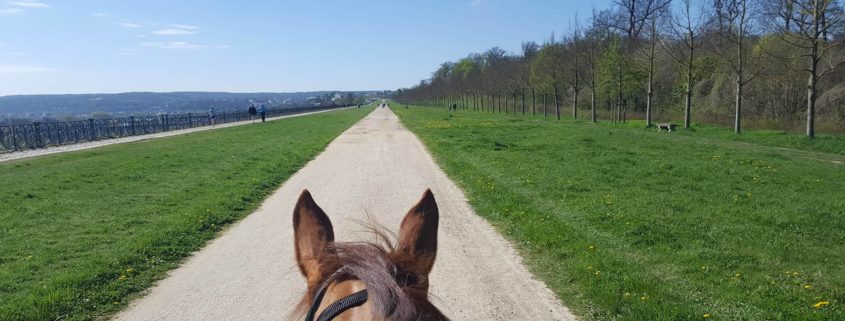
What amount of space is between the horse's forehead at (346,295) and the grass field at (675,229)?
150 inches

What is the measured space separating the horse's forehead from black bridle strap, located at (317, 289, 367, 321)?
24 millimetres

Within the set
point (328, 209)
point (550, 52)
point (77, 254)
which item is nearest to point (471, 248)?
point (328, 209)

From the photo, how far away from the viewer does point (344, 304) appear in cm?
157

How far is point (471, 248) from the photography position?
7551 millimetres

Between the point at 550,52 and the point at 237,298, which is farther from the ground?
the point at 550,52

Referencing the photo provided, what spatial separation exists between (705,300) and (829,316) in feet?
3.20

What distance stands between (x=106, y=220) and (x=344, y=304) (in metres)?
9.50

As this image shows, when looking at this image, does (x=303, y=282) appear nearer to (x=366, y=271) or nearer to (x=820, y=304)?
(x=366, y=271)

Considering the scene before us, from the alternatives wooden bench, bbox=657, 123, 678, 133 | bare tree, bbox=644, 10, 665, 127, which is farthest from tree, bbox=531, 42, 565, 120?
wooden bench, bbox=657, 123, 678, 133

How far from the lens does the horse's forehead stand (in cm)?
155

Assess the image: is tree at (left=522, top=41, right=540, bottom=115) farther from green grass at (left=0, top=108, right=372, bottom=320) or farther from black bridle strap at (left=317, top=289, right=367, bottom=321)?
black bridle strap at (left=317, top=289, right=367, bottom=321)

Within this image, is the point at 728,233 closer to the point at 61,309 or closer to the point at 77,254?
the point at 61,309

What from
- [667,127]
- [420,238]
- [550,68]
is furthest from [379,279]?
[550,68]

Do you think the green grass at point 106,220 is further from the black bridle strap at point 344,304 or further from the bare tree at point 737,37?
the bare tree at point 737,37
